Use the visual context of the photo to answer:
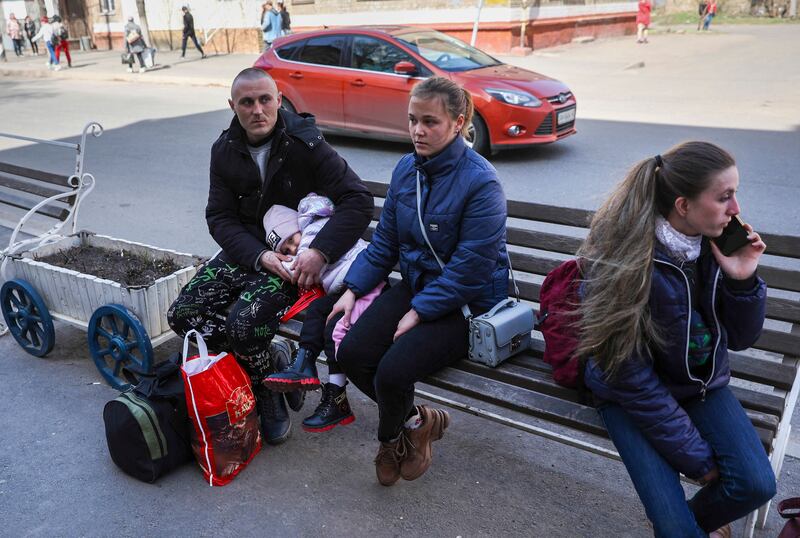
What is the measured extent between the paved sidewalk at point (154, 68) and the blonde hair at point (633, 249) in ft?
55.8

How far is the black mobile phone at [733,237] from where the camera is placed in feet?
7.82

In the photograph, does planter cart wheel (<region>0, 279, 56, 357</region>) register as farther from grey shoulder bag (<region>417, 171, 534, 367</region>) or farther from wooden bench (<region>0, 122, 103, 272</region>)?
grey shoulder bag (<region>417, 171, 534, 367</region>)

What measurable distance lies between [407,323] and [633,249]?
97cm

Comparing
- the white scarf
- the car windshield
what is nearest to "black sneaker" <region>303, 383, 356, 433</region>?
the white scarf

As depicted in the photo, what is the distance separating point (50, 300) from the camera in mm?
4270

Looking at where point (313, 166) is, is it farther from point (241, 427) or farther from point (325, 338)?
point (241, 427)

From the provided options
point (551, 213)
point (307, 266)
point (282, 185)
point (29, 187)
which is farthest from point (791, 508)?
point (29, 187)

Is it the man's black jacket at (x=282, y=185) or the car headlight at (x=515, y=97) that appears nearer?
the man's black jacket at (x=282, y=185)

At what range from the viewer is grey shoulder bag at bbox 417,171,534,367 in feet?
9.55

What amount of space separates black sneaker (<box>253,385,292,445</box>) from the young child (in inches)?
8.2

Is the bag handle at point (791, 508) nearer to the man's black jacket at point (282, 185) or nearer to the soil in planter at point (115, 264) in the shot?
the man's black jacket at point (282, 185)

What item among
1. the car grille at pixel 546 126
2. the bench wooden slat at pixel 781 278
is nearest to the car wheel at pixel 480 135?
the car grille at pixel 546 126

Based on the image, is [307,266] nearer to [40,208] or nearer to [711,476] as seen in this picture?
[711,476]

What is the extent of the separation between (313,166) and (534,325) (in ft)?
4.50
